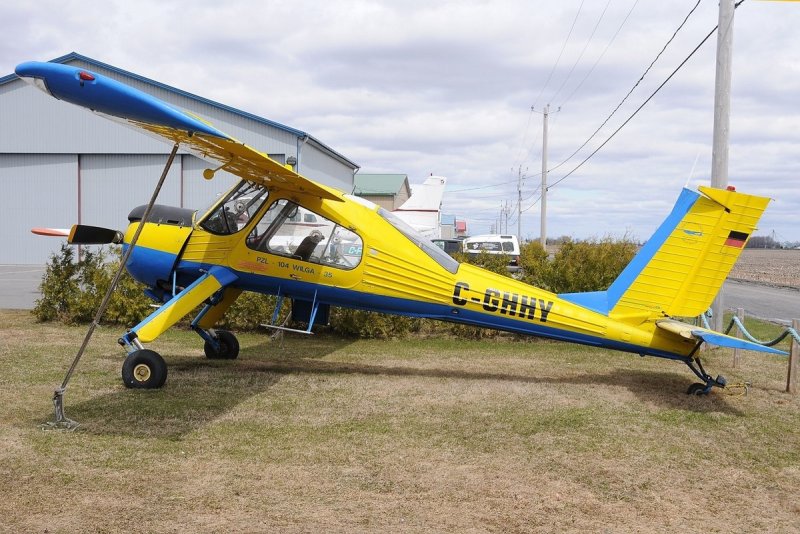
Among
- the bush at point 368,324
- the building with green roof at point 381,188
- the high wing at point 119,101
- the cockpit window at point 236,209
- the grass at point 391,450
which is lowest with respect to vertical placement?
the grass at point 391,450

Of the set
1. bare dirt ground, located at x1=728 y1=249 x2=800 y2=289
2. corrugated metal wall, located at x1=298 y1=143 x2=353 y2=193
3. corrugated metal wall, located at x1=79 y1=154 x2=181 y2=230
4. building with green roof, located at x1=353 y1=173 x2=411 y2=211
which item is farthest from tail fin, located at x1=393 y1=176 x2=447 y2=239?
building with green roof, located at x1=353 y1=173 x2=411 y2=211

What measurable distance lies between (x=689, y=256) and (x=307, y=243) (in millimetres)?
4730

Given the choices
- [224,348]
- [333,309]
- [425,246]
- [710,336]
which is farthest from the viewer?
[333,309]

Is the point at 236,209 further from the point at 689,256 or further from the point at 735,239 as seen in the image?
the point at 735,239

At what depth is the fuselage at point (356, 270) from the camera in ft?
29.5

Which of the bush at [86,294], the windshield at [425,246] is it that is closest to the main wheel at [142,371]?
the windshield at [425,246]

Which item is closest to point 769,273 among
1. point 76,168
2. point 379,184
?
point 379,184

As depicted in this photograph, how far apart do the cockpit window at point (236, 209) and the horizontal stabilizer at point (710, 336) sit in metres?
5.25

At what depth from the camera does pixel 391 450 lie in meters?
6.24

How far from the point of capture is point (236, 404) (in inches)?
303

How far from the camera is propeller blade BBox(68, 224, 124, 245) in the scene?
865 centimetres

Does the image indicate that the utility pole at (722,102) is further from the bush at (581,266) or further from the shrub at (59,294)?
the shrub at (59,294)

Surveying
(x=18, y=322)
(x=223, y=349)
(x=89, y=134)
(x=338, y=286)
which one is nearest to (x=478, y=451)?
(x=338, y=286)

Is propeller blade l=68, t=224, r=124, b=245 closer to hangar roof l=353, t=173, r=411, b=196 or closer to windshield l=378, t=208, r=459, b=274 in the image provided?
windshield l=378, t=208, r=459, b=274
